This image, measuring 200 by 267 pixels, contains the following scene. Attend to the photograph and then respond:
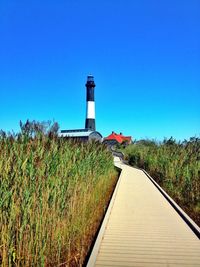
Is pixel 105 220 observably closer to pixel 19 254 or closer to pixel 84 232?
pixel 84 232

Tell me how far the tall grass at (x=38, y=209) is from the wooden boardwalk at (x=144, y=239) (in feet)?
1.14

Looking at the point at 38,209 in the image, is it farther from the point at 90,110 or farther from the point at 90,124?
the point at 90,124

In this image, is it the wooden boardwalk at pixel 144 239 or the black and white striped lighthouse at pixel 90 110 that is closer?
the wooden boardwalk at pixel 144 239

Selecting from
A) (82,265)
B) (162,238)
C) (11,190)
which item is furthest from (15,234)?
(162,238)

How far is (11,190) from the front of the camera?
3.20 meters

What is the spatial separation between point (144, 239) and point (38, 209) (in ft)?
7.17

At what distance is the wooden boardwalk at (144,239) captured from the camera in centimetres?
428

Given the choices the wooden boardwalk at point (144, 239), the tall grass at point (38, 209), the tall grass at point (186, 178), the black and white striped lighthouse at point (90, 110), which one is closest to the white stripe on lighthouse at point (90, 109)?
the black and white striped lighthouse at point (90, 110)

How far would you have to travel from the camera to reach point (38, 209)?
3684 millimetres

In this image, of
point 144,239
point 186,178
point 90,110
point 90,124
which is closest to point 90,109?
point 90,110

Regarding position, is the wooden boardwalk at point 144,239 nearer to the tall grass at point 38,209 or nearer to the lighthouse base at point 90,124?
the tall grass at point 38,209

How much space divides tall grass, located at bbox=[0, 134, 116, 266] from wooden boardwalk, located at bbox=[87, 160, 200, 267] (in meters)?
0.35

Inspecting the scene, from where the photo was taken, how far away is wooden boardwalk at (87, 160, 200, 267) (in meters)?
4.28

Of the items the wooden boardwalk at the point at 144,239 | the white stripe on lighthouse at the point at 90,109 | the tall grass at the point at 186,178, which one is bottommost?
the wooden boardwalk at the point at 144,239
